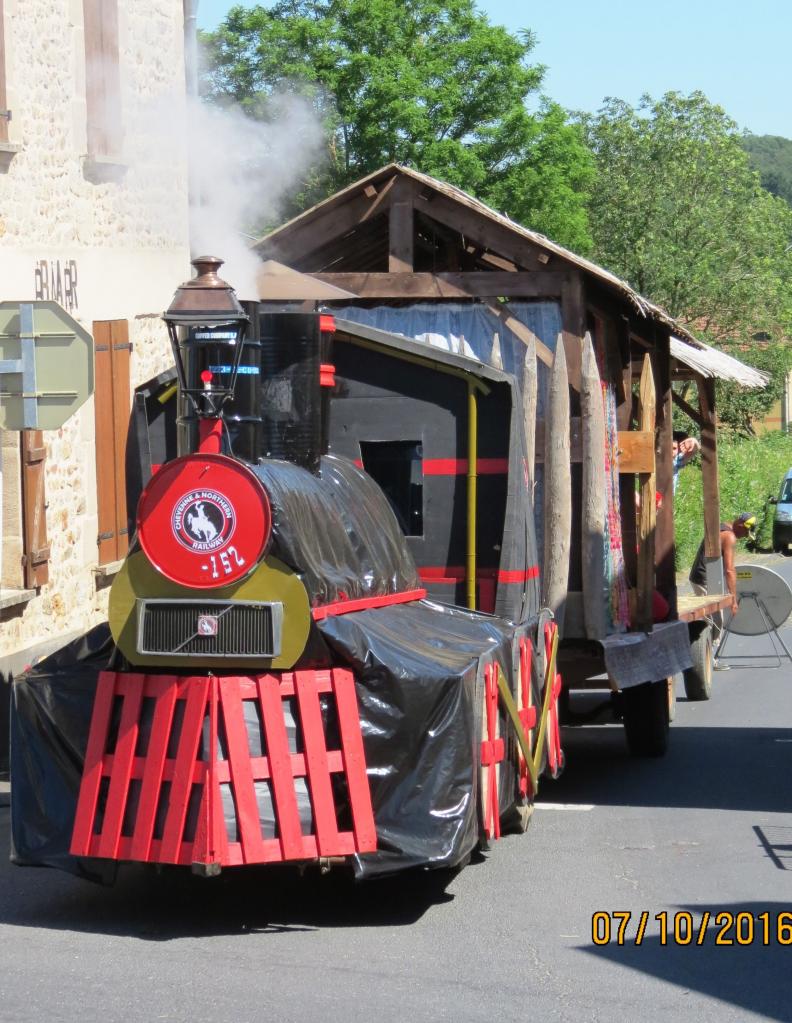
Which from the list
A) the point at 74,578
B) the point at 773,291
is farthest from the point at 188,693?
the point at 773,291

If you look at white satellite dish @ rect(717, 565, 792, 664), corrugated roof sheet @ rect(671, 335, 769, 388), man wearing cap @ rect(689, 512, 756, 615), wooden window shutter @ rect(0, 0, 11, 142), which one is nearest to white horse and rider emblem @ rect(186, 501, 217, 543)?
wooden window shutter @ rect(0, 0, 11, 142)

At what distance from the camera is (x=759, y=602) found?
50.7ft

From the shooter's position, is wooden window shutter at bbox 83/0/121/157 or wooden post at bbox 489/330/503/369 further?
wooden window shutter at bbox 83/0/121/157

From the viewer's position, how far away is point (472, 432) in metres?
8.64

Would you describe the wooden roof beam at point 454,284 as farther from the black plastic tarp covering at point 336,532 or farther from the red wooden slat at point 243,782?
the red wooden slat at point 243,782

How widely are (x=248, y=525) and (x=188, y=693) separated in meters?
0.75

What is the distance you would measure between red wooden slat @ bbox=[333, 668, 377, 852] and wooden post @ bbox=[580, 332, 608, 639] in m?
3.80

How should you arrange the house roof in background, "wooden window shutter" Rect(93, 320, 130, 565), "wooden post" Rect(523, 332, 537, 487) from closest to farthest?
"wooden post" Rect(523, 332, 537, 487) < the house roof in background < "wooden window shutter" Rect(93, 320, 130, 565)

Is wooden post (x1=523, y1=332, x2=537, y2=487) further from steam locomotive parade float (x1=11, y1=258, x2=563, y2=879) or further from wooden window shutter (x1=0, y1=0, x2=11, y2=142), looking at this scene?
wooden window shutter (x1=0, y1=0, x2=11, y2=142)

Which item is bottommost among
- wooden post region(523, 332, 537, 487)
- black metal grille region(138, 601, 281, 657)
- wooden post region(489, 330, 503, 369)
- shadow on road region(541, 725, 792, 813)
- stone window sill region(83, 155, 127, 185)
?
shadow on road region(541, 725, 792, 813)

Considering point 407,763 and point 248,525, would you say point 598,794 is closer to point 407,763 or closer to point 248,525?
point 407,763

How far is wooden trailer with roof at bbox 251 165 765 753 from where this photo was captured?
343 inches

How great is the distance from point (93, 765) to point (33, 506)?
16.6 ft
